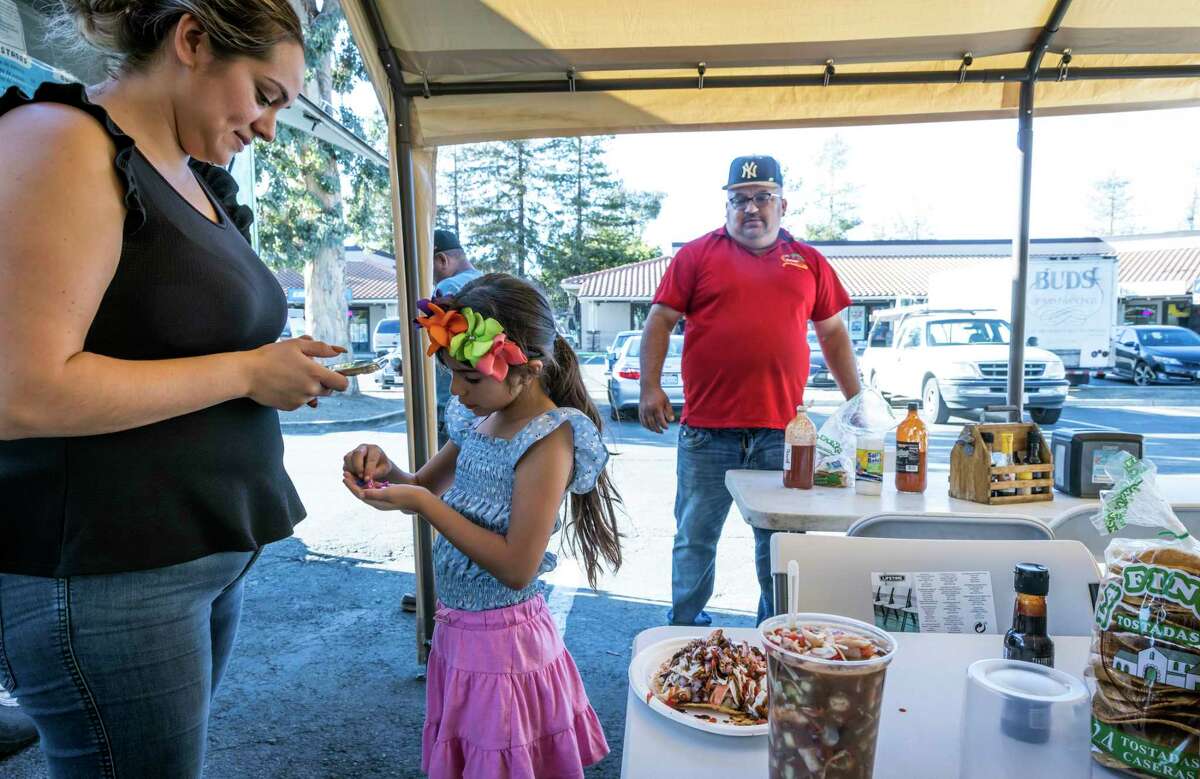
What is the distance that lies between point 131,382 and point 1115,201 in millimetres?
80656

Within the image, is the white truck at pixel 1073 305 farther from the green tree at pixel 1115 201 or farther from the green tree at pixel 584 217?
the green tree at pixel 1115 201

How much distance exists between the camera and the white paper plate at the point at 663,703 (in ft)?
3.26

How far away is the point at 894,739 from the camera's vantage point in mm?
992

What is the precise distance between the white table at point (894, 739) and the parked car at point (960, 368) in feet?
37.3

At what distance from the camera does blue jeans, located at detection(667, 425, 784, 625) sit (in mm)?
3168

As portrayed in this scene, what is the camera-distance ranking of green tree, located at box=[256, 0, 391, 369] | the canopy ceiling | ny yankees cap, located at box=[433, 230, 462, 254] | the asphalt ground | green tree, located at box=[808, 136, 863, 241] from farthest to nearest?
green tree, located at box=[808, 136, 863, 241]
green tree, located at box=[256, 0, 391, 369]
ny yankees cap, located at box=[433, 230, 462, 254]
the canopy ceiling
the asphalt ground

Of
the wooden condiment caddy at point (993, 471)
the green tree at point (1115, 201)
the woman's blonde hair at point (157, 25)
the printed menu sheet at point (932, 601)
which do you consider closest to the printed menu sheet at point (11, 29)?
the woman's blonde hair at point (157, 25)

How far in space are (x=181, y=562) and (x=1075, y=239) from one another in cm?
2359

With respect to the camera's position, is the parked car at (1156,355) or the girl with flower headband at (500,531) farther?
the parked car at (1156,355)

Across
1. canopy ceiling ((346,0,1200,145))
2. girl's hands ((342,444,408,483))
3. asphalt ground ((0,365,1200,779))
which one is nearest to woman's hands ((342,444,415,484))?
girl's hands ((342,444,408,483))

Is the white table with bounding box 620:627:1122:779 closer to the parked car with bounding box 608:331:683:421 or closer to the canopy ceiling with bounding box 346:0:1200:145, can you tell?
the canopy ceiling with bounding box 346:0:1200:145

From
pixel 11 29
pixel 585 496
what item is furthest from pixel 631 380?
pixel 11 29

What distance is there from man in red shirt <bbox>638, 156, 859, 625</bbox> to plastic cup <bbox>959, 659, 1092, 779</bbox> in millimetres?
2215

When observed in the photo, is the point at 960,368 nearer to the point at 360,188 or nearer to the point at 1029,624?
the point at 360,188
